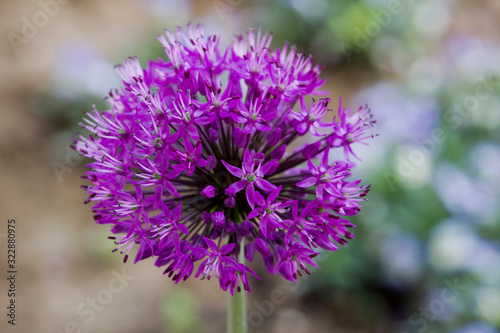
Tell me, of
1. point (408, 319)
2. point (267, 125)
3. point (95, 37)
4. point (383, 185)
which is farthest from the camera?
point (95, 37)

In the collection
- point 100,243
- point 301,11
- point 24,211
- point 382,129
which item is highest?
point 301,11

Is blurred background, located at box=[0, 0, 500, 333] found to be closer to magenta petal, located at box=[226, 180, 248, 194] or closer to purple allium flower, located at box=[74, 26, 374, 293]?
purple allium flower, located at box=[74, 26, 374, 293]

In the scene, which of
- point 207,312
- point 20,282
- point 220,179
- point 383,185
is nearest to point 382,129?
point 383,185

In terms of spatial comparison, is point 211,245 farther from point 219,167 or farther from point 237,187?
point 219,167

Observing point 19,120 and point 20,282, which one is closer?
point 20,282

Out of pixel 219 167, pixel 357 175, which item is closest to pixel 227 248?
pixel 219 167

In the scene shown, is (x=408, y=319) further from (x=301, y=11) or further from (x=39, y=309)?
(x=301, y=11)
